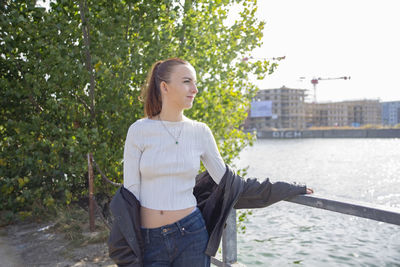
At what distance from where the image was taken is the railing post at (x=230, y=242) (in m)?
2.79

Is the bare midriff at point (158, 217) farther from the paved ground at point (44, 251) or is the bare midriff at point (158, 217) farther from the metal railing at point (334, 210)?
the paved ground at point (44, 251)

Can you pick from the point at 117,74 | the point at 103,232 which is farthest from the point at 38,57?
the point at 103,232

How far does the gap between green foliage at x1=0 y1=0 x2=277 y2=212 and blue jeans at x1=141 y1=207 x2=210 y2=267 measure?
2958mm

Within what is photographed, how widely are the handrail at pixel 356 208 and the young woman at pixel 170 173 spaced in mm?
555

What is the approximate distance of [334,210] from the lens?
2133 millimetres

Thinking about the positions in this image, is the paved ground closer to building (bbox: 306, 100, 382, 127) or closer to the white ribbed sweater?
the white ribbed sweater

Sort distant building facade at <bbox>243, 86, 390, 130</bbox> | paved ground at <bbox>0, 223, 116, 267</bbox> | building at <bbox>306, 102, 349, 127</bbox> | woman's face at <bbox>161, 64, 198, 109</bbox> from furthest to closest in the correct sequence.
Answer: building at <bbox>306, 102, 349, 127</bbox> < distant building facade at <bbox>243, 86, 390, 130</bbox> < paved ground at <bbox>0, 223, 116, 267</bbox> < woman's face at <bbox>161, 64, 198, 109</bbox>

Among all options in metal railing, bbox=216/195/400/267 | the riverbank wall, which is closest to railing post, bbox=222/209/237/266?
metal railing, bbox=216/195/400/267

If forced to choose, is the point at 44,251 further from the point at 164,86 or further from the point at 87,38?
the point at 164,86

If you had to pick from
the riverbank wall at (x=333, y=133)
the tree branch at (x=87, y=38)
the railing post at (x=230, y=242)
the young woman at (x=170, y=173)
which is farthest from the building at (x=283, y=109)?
the young woman at (x=170, y=173)

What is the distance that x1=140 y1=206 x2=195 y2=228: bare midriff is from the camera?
84.4 inches

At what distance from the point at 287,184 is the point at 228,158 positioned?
4.18 metres

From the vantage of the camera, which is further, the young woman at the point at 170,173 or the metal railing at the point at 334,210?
the young woman at the point at 170,173

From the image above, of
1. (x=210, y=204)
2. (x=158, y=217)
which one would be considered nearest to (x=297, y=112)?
(x=210, y=204)
